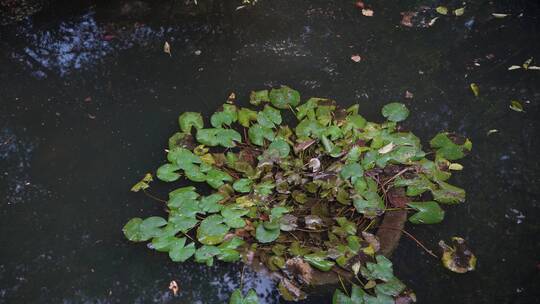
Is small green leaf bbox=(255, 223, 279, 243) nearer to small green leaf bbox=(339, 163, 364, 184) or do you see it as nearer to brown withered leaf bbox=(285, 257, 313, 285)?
brown withered leaf bbox=(285, 257, 313, 285)

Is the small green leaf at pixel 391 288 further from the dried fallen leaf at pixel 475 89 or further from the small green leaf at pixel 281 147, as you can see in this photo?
the dried fallen leaf at pixel 475 89

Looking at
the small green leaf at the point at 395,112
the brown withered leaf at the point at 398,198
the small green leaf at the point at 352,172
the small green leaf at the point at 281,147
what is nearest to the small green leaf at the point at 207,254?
the small green leaf at the point at 281,147

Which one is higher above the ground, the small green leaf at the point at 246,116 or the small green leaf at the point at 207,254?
the small green leaf at the point at 246,116

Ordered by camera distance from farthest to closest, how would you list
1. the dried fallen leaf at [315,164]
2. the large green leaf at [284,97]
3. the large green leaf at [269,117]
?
Result: the large green leaf at [284,97] → the large green leaf at [269,117] → the dried fallen leaf at [315,164]

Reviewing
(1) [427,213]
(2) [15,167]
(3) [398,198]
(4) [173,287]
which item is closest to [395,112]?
(3) [398,198]

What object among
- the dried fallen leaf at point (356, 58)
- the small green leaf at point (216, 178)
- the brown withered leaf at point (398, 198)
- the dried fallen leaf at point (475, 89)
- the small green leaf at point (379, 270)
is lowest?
the small green leaf at point (379, 270)

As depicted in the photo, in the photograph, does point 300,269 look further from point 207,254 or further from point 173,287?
point 173,287

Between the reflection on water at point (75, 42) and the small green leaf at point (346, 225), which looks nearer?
the small green leaf at point (346, 225)

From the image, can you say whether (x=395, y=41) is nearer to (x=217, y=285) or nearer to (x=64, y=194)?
(x=217, y=285)

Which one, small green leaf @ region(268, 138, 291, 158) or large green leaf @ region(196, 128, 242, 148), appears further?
large green leaf @ region(196, 128, 242, 148)

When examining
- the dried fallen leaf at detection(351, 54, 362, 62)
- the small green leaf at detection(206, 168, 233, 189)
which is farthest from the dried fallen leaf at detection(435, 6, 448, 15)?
the small green leaf at detection(206, 168, 233, 189)
